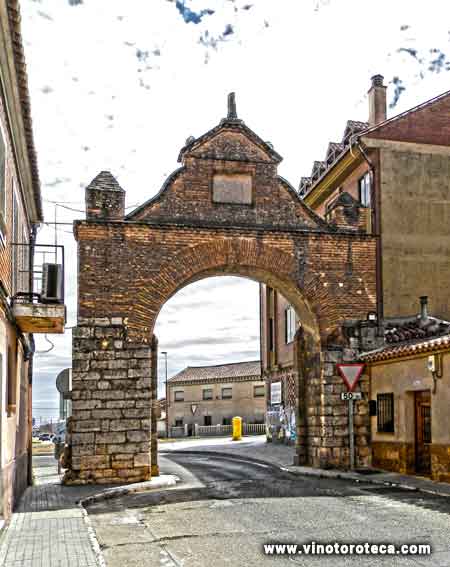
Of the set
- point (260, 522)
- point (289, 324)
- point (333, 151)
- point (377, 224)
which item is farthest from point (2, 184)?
point (289, 324)

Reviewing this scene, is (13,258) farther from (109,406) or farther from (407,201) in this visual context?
(407,201)

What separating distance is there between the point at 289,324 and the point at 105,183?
13658mm

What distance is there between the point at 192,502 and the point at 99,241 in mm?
6875

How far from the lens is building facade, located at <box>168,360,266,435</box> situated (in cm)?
5362

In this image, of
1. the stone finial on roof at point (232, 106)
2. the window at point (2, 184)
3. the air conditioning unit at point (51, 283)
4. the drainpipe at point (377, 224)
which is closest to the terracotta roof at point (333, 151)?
the drainpipe at point (377, 224)

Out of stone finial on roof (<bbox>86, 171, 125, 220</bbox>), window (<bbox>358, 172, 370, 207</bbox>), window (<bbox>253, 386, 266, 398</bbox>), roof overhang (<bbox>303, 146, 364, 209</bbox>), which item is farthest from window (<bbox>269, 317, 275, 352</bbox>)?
window (<bbox>253, 386, 266, 398</bbox>)

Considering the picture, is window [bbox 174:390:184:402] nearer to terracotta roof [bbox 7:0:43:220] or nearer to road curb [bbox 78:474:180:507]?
road curb [bbox 78:474:180:507]

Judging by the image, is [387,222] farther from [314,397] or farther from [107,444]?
[107,444]

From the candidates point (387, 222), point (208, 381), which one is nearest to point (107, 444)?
point (387, 222)

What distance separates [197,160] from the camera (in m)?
18.5

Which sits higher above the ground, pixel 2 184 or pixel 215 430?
pixel 2 184

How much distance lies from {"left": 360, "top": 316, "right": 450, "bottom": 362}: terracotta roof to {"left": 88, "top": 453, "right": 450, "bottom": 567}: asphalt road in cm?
321

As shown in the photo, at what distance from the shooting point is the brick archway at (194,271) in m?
16.8

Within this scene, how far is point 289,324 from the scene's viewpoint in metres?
29.3
